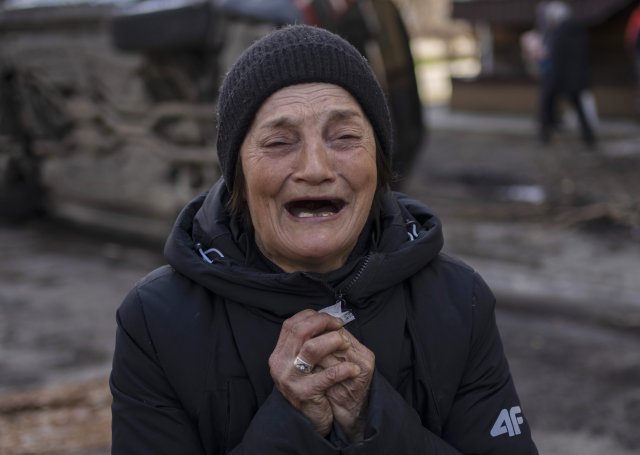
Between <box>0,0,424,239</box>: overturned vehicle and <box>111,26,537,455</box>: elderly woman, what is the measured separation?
4.52 m

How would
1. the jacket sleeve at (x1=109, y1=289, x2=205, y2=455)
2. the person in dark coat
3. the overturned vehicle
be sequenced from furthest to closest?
the person in dark coat < the overturned vehicle < the jacket sleeve at (x1=109, y1=289, x2=205, y2=455)

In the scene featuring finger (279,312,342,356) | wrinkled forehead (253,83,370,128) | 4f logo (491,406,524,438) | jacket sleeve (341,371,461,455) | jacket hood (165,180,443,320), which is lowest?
4f logo (491,406,524,438)

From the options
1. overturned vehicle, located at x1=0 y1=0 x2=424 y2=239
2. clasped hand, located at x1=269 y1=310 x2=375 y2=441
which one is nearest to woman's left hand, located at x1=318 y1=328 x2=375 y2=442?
clasped hand, located at x1=269 y1=310 x2=375 y2=441

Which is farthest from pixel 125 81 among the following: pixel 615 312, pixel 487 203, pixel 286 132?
pixel 286 132

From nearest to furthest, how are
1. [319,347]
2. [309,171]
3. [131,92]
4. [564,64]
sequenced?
1. [319,347]
2. [309,171]
3. [131,92]
4. [564,64]

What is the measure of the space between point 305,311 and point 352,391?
0.58 feet

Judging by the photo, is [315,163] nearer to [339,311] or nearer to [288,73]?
[288,73]

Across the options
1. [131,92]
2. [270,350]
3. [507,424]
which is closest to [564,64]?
[131,92]

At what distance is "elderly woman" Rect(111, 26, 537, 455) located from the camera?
179 cm

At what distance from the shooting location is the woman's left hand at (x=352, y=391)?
1.76m

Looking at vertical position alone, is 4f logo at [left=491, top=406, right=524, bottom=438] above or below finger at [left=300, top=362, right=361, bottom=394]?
below

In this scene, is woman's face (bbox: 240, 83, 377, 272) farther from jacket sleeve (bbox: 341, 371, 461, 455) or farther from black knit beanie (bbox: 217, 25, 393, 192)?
jacket sleeve (bbox: 341, 371, 461, 455)

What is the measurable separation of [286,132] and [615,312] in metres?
4.45

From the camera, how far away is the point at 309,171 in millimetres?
1836
